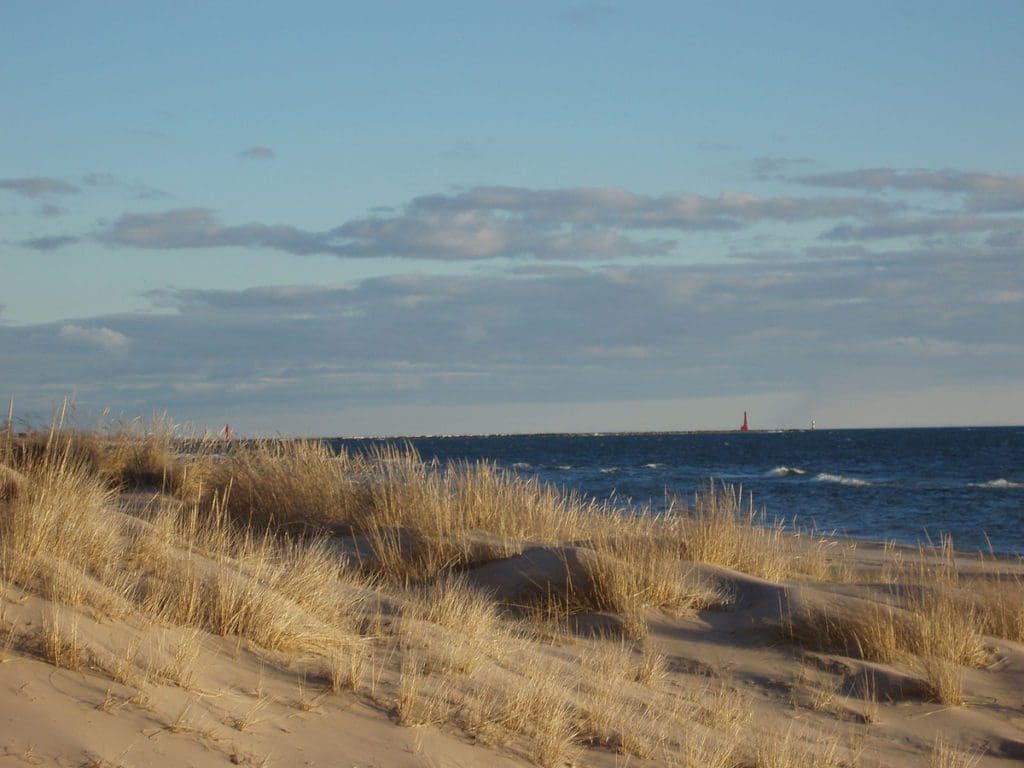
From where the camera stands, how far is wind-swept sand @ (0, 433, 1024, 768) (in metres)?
5.07

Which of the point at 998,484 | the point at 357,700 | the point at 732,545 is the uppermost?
the point at 998,484

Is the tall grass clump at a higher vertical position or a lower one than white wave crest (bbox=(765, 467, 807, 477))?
higher

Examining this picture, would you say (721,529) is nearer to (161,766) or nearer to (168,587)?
(168,587)

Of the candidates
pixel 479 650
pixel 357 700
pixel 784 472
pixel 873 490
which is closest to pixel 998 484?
pixel 873 490

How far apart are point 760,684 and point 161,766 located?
186 inches

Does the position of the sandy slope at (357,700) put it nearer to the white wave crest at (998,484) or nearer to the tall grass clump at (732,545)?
the tall grass clump at (732,545)

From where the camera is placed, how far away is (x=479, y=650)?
692 cm

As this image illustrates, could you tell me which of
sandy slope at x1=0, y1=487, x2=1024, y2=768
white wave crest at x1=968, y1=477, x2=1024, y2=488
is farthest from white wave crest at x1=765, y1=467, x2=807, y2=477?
sandy slope at x1=0, y1=487, x2=1024, y2=768

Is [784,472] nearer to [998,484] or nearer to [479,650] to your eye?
[998,484]

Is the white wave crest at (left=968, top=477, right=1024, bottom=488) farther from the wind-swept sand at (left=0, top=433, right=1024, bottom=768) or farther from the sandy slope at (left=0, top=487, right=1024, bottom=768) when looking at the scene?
the sandy slope at (left=0, top=487, right=1024, bottom=768)

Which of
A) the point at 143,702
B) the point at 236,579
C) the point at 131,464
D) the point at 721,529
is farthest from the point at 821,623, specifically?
the point at 131,464

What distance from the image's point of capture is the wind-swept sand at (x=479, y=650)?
507 centimetres

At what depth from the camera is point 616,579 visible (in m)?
9.33

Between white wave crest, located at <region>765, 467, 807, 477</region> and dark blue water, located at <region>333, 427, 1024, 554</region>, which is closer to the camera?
dark blue water, located at <region>333, 427, 1024, 554</region>
